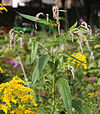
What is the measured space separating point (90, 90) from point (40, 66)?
1.65m

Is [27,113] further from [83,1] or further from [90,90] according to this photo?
[83,1]

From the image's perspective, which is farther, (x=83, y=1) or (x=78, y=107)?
(x=83, y=1)

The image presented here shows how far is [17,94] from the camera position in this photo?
1.52m

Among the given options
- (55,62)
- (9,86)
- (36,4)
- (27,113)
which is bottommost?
(27,113)

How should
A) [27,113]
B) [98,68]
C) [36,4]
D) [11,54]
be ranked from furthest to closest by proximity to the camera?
[36,4] < [11,54] < [98,68] < [27,113]

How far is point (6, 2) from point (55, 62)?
10200 millimetres

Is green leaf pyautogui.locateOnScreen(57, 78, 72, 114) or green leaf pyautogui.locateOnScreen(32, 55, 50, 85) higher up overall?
green leaf pyautogui.locateOnScreen(32, 55, 50, 85)

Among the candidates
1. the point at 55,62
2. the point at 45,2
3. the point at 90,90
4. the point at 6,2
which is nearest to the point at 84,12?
the point at 45,2

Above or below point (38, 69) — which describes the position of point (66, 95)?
below

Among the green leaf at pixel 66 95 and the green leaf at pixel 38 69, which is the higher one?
the green leaf at pixel 38 69

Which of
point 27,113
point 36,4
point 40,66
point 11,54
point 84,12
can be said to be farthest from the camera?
point 36,4

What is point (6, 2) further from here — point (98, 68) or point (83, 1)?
point (98, 68)

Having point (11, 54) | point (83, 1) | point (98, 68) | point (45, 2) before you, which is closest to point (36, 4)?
point (45, 2)

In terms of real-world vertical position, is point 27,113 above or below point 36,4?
below
